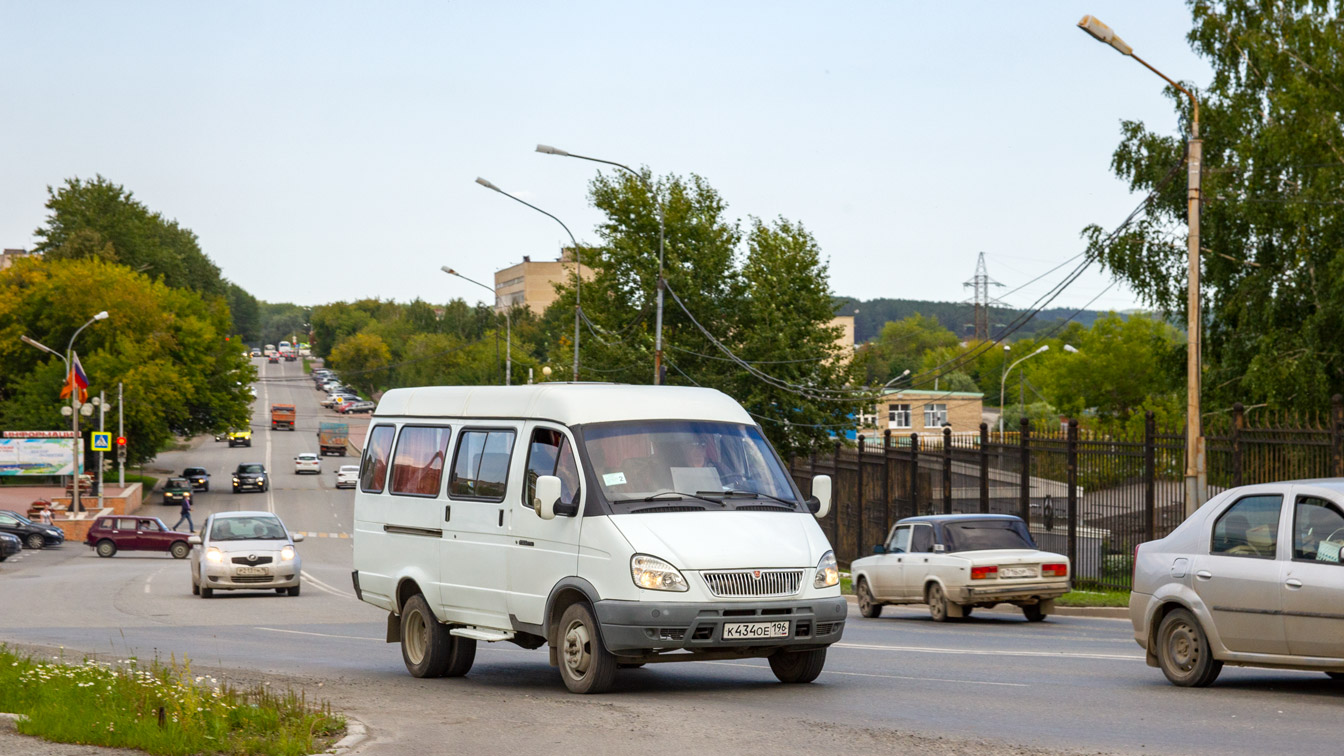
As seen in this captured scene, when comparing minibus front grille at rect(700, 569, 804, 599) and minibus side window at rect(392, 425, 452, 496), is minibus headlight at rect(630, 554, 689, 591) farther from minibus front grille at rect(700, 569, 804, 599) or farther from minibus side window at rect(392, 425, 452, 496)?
minibus side window at rect(392, 425, 452, 496)

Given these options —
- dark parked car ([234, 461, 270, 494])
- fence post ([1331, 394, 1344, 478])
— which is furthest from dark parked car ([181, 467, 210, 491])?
fence post ([1331, 394, 1344, 478])

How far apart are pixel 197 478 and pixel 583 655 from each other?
3056 inches

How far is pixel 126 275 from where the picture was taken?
9231cm

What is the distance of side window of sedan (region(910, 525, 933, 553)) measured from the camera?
21156mm

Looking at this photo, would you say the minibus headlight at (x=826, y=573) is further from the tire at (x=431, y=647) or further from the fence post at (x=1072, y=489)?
the fence post at (x=1072, y=489)

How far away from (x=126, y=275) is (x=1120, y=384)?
6871cm

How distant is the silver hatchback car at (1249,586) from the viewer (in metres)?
9.83

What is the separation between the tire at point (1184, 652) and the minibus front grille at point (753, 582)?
9.59 feet

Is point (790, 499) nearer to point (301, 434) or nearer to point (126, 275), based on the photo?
point (126, 275)

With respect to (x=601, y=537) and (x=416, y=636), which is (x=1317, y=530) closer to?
(x=601, y=537)

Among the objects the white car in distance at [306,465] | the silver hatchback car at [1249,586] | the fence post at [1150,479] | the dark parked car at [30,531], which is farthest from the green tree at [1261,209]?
the white car in distance at [306,465]

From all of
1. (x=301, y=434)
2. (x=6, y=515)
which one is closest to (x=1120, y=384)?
(x=301, y=434)

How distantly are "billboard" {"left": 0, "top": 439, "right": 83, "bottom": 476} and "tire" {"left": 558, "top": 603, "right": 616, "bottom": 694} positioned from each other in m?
69.9

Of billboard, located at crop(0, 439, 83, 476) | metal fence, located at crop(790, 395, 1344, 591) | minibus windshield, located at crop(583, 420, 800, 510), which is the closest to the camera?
minibus windshield, located at crop(583, 420, 800, 510)
